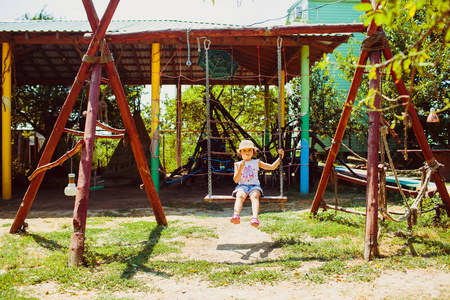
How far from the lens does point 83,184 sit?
12.5 feet

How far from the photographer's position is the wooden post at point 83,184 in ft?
11.8

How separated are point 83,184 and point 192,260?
1.40 m

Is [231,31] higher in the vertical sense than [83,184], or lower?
higher

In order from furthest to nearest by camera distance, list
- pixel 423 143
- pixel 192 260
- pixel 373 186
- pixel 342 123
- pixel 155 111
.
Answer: pixel 155 111
pixel 342 123
pixel 423 143
pixel 373 186
pixel 192 260

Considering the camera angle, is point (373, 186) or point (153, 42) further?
point (153, 42)

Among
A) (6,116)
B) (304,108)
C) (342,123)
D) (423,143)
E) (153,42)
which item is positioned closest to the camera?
(423,143)

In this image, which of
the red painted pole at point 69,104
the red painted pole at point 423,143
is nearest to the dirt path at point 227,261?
the red painted pole at point 69,104

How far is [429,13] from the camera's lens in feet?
5.27

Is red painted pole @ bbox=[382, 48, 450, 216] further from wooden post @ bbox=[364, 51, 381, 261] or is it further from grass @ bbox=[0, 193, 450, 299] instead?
wooden post @ bbox=[364, 51, 381, 261]

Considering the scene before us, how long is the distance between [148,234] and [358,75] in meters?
3.43

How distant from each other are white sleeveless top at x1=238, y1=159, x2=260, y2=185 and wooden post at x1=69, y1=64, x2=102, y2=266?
2.07 meters

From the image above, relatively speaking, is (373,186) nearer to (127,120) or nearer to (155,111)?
(127,120)

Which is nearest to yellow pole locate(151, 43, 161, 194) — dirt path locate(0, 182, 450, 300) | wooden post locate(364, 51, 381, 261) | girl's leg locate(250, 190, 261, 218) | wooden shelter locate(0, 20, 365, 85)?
wooden shelter locate(0, 20, 365, 85)

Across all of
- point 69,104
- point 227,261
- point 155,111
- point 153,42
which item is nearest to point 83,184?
point 69,104
